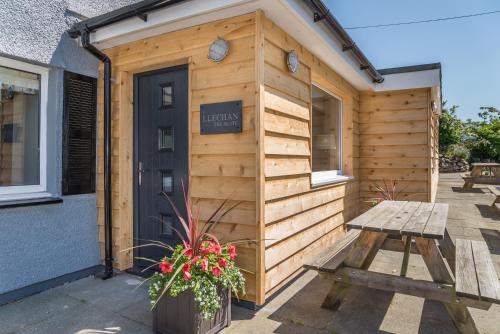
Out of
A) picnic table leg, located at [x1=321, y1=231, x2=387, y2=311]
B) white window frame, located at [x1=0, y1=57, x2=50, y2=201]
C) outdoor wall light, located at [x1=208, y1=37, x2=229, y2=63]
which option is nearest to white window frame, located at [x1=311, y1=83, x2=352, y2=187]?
picnic table leg, located at [x1=321, y1=231, x2=387, y2=311]

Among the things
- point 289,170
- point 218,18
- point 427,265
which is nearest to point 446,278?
point 427,265

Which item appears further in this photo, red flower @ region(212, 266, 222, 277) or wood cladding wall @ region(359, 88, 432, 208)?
wood cladding wall @ region(359, 88, 432, 208)

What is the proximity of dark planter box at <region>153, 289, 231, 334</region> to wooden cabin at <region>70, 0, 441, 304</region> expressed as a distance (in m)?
0.36

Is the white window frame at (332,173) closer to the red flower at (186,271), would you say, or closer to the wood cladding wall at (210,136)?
the wood cladding wall at (210,136)

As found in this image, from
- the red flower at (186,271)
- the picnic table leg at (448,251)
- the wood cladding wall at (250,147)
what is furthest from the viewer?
the picnic table leg at (448,251)

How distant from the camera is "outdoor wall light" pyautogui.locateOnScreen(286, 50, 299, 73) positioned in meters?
2.81

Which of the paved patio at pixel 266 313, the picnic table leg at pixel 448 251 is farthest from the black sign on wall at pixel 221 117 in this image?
the picnic table leg at pixel 448 251

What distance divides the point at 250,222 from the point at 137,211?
4.45 ft

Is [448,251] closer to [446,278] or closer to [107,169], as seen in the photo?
[446,278]

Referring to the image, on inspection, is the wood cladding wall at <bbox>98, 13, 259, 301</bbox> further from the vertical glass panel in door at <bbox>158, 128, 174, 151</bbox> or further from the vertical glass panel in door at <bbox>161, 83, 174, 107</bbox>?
the vertical glass panel in door at <bbox>158, 128, 174, 151</bbox>

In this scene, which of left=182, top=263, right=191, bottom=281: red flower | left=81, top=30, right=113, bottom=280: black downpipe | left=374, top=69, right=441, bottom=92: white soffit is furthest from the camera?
left=374, top=69, right=441, bottom=92: white soffit

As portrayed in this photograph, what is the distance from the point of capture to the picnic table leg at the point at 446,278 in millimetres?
2004

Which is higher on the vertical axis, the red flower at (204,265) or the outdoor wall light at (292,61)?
the outdoor wall light at (292,61)

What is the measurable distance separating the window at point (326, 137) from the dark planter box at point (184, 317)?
180 centimetres
